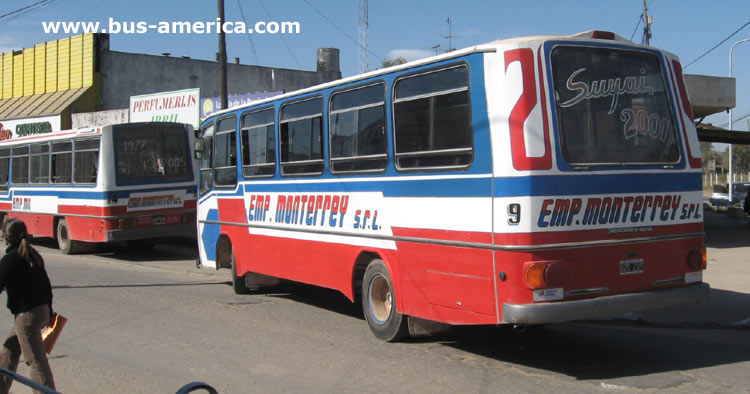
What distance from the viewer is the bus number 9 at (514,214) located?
6.48 metres

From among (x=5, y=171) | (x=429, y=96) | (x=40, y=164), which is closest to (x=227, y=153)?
(x=429, y=96)

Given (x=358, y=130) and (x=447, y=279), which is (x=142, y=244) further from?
(x=447, y=279)

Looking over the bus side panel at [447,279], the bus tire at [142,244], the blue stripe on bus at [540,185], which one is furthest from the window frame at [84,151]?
the bus side panel at [447,279]

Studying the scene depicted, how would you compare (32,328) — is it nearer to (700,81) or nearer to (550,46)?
(550,46)

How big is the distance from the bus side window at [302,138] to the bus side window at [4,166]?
1464 centimetres

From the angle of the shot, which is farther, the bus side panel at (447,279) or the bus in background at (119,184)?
the bus in background at (119,184)

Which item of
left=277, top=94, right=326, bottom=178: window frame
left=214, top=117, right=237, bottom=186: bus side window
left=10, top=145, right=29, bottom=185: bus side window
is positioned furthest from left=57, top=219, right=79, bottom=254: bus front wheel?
left=277, top=94, right=326, bottom=178: window frame

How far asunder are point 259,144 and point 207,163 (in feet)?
7.11

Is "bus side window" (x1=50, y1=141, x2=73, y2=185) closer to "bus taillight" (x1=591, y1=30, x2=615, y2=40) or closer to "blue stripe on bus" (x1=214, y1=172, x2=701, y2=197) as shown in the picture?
"blue stripe on bus" (x1=214, y1=172, x2=701, y2=197)

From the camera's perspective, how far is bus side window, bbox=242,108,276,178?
10570 millimetres

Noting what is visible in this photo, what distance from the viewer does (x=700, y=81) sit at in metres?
19.2

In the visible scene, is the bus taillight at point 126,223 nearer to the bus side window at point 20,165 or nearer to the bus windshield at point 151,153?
the bus windshield at point 151,153

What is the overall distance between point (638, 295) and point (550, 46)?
241cm

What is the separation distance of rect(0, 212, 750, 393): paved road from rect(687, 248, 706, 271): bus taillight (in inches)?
35.6
